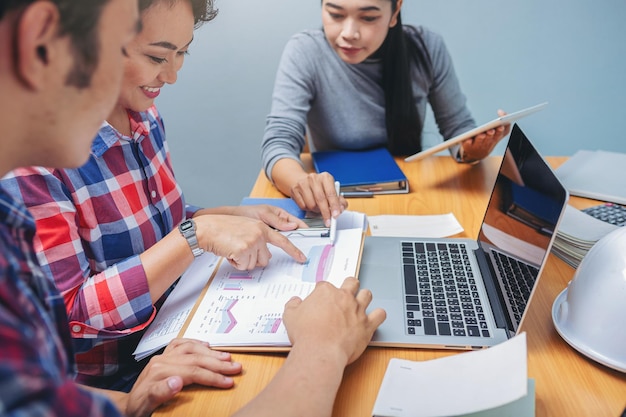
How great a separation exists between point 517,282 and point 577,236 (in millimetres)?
315

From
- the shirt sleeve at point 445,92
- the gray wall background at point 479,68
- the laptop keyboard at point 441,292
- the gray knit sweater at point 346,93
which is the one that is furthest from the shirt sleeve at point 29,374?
the gray wall background at point 479,68

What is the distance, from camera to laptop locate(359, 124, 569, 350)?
0.75m

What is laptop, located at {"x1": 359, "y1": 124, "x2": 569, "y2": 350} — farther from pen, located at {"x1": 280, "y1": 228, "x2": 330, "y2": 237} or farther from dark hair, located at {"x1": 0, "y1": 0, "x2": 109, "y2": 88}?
dark hair, located at {"x1": 0, "y1": 0, "x2": 109, "y2": 88}

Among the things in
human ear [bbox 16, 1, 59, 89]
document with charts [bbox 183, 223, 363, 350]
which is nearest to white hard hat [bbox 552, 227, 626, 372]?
document with charts [bbox 183, 223, 363, 350]

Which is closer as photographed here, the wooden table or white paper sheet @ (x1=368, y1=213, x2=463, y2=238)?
the wooden table

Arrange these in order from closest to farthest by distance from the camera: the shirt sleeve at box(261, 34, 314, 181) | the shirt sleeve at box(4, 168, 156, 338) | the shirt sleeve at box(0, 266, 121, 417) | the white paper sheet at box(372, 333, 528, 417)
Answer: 1. the shirt sleeve at box(0, 266, 121, 417)
2. the white paper sheet at box(372, 333, 528, 417)
3. the shirt sleeve at box(4, 168, 156, 338)
4. the shirt sleeve at box(261, 34, 314, 181)

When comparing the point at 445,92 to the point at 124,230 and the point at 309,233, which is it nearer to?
the point at 309,233

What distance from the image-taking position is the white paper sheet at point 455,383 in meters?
0.58

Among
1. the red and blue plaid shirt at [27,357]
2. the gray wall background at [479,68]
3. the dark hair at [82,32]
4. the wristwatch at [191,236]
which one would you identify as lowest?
the gray wall background at [479,68]

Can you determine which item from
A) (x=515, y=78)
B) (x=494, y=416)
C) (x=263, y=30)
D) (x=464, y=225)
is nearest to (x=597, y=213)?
(x=464, y=225)

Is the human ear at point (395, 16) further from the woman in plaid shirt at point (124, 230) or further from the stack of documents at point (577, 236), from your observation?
the stack of documents at point (577, 236)

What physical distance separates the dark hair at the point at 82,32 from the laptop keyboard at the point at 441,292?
0.57 metres

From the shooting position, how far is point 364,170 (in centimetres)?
144

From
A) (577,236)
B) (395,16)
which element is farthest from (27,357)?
(395,16)
